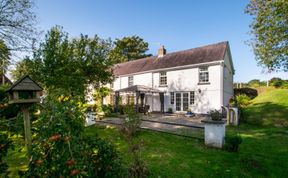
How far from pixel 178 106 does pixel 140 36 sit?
32.8 m

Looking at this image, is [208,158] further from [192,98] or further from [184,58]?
[184,58]

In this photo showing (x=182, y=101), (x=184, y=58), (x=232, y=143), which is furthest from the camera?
(x=184, y=58)

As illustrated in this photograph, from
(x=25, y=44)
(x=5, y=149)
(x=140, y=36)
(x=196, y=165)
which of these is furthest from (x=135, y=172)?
(x=140, y=36)

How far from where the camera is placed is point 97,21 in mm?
14625

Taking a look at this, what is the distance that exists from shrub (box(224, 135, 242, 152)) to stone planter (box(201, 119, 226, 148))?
23cm

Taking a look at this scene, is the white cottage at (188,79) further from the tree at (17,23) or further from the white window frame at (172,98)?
the tree at (17,23)

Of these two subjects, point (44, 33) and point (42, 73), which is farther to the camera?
point (44, 33)

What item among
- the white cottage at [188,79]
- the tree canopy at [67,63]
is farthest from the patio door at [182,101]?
the tree canopy at [67,63]

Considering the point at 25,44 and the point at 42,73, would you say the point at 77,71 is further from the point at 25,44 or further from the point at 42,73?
the point at 25,44

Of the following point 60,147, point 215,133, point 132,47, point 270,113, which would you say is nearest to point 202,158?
point 215,133

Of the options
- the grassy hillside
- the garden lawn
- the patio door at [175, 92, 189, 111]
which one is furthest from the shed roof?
the patio door at [175, 92, 189, 111]

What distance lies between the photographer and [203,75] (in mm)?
17719

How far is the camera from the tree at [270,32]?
46.5ft

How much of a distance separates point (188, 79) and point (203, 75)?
1.70 meters
